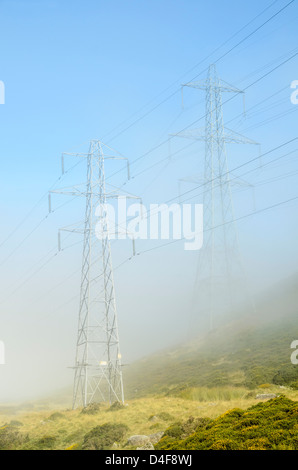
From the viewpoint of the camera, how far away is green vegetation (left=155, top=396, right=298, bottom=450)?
19547 mm

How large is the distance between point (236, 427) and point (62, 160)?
116 ft

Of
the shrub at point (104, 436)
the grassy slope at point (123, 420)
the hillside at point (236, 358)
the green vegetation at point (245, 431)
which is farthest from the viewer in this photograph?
the hillside at point (236, 358)

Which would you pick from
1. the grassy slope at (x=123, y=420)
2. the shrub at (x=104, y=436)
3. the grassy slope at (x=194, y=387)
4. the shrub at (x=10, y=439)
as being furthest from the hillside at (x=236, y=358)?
the shrub at (x=10, y=439)

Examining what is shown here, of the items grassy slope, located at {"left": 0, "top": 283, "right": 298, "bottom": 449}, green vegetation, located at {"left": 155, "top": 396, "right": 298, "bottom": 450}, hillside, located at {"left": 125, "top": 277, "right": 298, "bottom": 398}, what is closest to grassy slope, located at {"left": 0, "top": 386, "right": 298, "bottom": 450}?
grassy slope, located at {"left": 0, "top": 283, "right": 298, "bottom": 449}

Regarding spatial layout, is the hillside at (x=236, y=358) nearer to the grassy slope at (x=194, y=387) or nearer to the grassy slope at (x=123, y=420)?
the grassy slope at (x=194, y=387)

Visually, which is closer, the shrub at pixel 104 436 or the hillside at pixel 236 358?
the shrub at pixel 104 436

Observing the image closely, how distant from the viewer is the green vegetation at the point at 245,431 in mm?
19547

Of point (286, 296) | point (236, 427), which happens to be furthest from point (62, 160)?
point (286, 296)

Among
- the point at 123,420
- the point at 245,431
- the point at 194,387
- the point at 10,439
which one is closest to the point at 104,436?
the point at 123,420

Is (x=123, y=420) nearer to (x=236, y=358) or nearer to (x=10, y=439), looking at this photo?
(x=10, y=439)

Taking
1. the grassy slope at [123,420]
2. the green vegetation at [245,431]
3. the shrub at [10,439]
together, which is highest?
the green vegetation at [245,431]

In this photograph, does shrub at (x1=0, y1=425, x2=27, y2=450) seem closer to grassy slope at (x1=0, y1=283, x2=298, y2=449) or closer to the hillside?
grassy slope at (x1=0, y1=283, x2=298, y2=449)

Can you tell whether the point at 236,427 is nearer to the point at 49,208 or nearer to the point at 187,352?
the point at 49,208

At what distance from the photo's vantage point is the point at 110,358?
1740 inches
